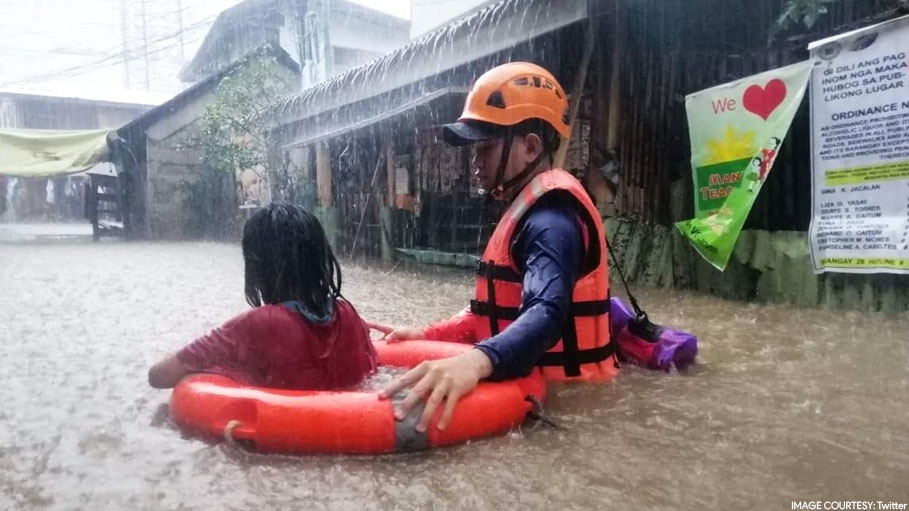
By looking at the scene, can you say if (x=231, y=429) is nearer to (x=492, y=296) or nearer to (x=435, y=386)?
(x=435, y=386)

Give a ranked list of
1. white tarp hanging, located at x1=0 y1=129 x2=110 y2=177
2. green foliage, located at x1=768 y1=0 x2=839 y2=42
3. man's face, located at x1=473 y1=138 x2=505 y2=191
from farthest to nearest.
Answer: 1. white tarp hanging, located at x1=0 y1=129 x2=110 y2=177
2. green foliage, located at x1=768 y1=0 x2=839 y2=42
3. man's face, located at x1=473 y1=138 x2=505 y2=191

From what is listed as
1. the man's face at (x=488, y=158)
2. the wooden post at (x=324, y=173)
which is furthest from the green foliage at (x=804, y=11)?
the wooden post at (x=324, y=173)

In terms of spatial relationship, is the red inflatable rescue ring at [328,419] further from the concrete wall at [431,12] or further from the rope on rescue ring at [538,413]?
the concrete wall at [431,12]

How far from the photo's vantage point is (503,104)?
2.58m

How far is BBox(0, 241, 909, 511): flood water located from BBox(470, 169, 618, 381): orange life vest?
0.38ft

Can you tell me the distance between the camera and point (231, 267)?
9656 mm

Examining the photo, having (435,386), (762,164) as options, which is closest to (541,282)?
(435,386)

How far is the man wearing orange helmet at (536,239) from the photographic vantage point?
2268 millimetres

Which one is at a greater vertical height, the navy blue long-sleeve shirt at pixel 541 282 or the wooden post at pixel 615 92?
the wooden post at pixel 615 92

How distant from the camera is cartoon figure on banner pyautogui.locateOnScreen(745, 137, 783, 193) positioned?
5247 millimetres

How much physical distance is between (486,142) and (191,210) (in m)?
17.0

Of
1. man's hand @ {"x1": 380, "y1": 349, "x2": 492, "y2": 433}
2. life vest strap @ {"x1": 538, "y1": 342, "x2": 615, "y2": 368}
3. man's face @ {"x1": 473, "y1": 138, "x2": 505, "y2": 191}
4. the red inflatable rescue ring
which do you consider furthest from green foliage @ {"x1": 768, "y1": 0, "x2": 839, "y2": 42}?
man's hand @ {"x1": 380, "y1": 349, "x2": 492, "y2": 433}

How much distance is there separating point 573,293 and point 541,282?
336mm

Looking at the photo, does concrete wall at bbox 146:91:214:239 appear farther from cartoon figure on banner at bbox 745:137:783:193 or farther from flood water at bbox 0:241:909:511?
cartoon figure on banner at bbox 745:137:783:193
